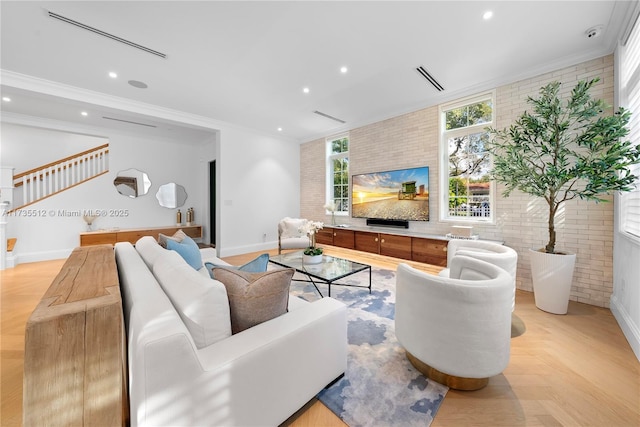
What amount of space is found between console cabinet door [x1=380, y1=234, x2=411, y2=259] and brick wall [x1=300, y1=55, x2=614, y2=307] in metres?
0.42

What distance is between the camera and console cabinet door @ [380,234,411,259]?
430 centimetres

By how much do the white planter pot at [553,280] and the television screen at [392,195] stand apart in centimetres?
184

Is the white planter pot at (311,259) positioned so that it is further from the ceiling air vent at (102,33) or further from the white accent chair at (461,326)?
Answer: the ceiling air vent at (102,33)

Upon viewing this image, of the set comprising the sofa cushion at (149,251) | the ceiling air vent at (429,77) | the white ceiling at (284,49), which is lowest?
the sofa cushion at (149,251)

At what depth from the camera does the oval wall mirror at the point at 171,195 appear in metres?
6.43

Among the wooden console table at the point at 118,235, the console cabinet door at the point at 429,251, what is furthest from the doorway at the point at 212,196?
the console cabinet door at the point at 429,251

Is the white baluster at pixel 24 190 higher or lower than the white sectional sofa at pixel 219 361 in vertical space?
higher

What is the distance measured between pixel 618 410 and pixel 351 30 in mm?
3582

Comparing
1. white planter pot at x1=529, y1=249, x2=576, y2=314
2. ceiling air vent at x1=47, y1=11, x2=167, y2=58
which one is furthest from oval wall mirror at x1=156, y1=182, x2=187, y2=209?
white planter pot at x1=529, y1=249, x2=576, y2=314

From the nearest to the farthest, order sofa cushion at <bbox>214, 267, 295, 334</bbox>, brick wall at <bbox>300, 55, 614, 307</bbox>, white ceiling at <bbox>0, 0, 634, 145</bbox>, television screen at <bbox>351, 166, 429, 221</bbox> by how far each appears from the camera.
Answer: sofa cushion at <bbox>214, 267, 295, 334</bbox>, white ceiling at <bbox>0, 0, 634, 145</bbox>, brick wall at <bbox>300, 55, 614, 307</bbox>, television screen at <bbox>351, 166, 429, 221</bbox>

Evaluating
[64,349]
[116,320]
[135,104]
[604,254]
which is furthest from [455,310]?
[135,104]

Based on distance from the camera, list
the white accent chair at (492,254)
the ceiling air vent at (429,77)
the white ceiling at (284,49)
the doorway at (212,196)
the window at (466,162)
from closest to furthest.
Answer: the white accent chair at (492,254), the white ceiling at (284,49), the ceiling air vent at (429,77), the window at (466,162), the doorway at (212,196)

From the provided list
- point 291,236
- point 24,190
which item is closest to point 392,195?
point 291,236

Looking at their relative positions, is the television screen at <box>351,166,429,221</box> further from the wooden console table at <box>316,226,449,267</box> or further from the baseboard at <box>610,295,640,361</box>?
the baseboard at <box>610,295,640,361</box>
